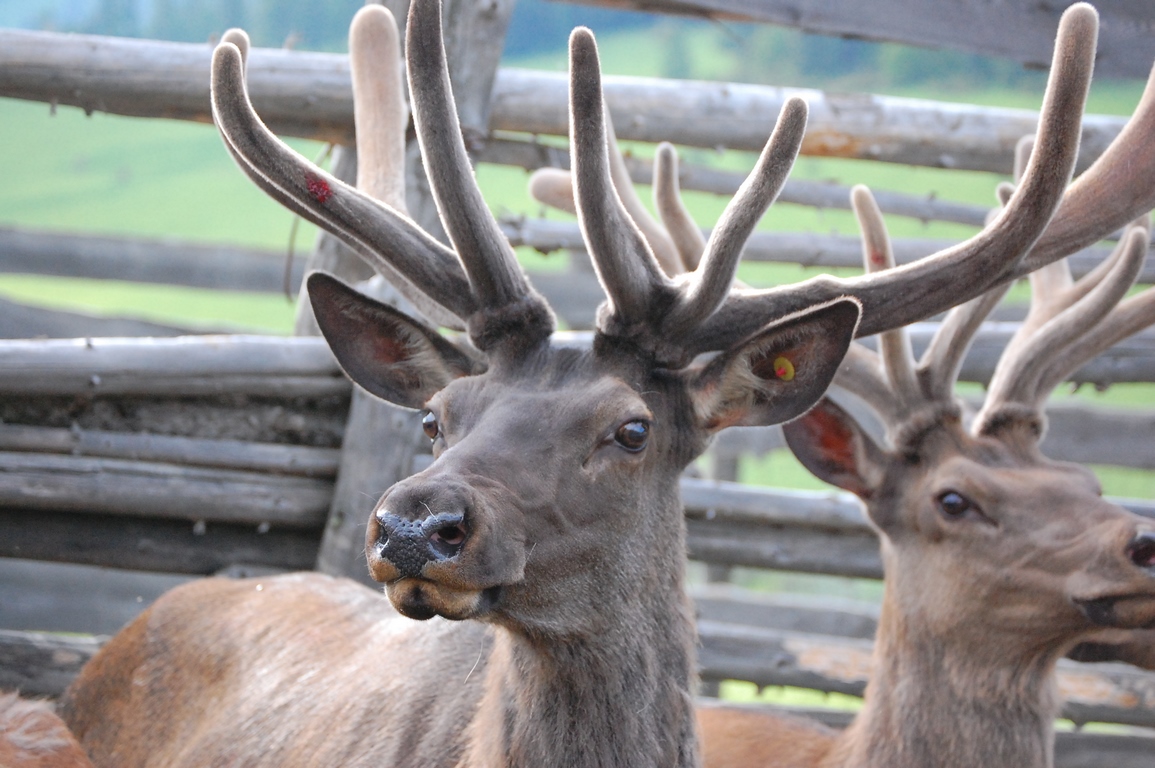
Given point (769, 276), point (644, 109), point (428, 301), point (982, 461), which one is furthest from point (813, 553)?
point (769, 276)

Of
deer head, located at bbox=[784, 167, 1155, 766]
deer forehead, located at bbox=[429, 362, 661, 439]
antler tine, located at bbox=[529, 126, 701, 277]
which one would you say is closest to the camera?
deer forehead, located at bbox=[429, 362, 661, 439]

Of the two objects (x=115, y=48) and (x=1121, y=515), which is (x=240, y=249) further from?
(x=1121, y=515)

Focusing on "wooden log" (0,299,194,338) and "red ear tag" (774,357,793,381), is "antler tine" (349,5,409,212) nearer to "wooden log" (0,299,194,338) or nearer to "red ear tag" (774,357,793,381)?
"red ear tag" (774,357,793,381)

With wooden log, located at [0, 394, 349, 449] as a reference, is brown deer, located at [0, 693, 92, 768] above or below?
below

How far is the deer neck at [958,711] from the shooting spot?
2.75 meters

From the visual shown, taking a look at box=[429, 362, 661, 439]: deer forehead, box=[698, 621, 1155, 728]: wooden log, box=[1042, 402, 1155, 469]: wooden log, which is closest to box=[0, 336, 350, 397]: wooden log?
box=[429, 362, 661, 439]: deer forehead

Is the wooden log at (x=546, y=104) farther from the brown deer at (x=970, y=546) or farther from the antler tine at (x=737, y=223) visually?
the antler tine at (x=737, y=223)

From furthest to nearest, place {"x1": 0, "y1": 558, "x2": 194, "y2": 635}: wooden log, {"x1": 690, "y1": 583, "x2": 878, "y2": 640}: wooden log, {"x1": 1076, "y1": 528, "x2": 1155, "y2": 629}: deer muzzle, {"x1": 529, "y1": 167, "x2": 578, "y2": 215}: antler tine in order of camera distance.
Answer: {"x1": 690, "y1": 583, "x2": 878, "y2": 640}: wooden log
{"x1": 0, "y1": 558, "x2": 194, "y2": 635}: wooden log
{"x1": 529, "y1": 167, "x2": 578, "y2": 215}: antler tine
{"x1": 1076, "y1": 528, "x2": 1155, "y2": 629}: deer muzzle

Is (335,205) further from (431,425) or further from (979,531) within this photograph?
(979,531)

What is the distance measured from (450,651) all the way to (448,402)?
731 mm

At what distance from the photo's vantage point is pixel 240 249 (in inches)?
300

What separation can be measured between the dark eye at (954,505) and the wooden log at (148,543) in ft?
6.76

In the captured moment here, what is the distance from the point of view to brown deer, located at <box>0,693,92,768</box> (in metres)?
2.38

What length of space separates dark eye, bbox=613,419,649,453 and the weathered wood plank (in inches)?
103
